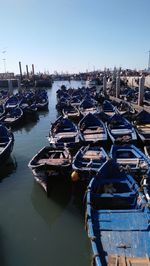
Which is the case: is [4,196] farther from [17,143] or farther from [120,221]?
[17,143]

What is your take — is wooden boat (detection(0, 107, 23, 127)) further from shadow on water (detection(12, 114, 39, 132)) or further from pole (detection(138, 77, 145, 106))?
pole (detection(138, 77, 145, 106))

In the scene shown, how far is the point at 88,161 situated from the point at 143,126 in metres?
10.4

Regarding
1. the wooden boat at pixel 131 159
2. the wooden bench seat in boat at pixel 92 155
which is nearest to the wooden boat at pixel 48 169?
the wooden bench seat in boat at pixel 92 155

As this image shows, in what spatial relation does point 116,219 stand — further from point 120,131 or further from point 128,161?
point 120,131

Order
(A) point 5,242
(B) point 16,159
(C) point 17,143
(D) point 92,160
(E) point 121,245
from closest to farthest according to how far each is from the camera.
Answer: (E) point 121,245 → (A) point 5,242 → (D) point 92,160 → (B) point 16,159 → (C) point 17,143

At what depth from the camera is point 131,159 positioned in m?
16.5

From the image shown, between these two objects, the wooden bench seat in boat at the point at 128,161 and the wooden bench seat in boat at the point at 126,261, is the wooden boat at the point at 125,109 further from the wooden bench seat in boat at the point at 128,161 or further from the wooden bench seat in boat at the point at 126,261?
the wooden bench seat in boat at the point at 126,261

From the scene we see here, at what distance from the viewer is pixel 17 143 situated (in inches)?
1042

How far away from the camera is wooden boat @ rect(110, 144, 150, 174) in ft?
48.2

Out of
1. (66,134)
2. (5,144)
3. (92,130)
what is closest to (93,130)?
(92,130)

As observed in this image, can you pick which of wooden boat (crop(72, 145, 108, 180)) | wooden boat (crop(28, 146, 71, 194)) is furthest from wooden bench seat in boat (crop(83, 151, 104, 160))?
wooden boat (crop(28, 146, 71, 194))

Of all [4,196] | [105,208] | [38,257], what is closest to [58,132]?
[4,196]

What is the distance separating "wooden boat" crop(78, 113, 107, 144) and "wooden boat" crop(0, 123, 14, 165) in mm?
5578

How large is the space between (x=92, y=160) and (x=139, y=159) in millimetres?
2941
